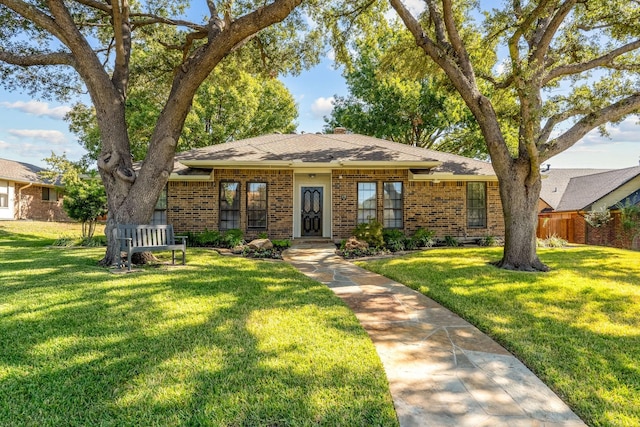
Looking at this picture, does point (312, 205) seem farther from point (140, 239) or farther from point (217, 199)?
point (140, 239)

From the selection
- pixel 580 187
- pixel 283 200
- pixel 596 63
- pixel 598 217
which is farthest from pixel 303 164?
pixel 580 187

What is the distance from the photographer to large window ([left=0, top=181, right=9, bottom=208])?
2232 cm

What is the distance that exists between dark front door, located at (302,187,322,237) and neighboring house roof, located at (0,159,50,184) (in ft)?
61.1

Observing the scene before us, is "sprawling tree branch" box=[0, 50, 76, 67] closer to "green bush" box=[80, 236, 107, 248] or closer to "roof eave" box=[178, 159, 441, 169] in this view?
"roof eave" box=[178, 159, 441, 169]

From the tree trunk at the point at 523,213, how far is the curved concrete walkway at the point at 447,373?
11.7 ft

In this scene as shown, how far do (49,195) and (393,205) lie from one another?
1054 inches

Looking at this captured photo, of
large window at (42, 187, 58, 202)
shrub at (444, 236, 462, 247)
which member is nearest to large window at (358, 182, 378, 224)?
shrub at (444, 236, 462, 247)

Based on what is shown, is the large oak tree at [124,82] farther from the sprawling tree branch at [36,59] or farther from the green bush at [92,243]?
the green bush at [92,243]

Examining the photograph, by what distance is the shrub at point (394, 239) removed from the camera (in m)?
10.9

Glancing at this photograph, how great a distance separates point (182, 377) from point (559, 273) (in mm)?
7610

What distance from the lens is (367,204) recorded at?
12.4 metres

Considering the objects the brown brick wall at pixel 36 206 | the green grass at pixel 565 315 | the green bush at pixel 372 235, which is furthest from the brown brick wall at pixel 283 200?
the brown brick wall at pixel 36 206

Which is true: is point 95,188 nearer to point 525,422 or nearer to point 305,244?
point 305,244

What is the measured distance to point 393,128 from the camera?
21984mm
